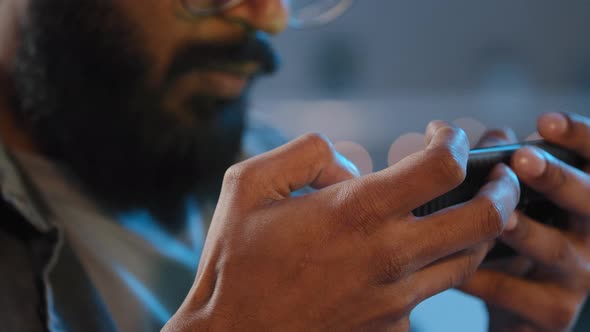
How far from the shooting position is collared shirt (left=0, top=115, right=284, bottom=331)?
0.66m

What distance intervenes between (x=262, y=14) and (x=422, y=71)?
5.14 feet

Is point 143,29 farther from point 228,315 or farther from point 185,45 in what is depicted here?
point 228,315

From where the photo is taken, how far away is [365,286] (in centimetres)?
33

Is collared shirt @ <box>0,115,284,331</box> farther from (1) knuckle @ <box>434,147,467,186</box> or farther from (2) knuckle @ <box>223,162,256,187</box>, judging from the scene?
(1) knuckle @ <box>434,147,467,186</box>

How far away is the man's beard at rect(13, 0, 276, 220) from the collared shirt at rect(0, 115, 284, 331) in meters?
→ 0.04

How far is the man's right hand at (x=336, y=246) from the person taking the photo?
32 cm

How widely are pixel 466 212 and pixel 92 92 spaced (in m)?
0.64

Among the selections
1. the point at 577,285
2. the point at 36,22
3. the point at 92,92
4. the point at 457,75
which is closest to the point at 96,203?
the point at 92,92

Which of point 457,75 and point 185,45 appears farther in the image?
point 457,75

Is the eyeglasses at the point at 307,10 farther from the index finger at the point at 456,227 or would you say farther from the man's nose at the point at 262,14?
the index finger at the point at 456,227

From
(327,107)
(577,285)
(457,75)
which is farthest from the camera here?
(327,107)

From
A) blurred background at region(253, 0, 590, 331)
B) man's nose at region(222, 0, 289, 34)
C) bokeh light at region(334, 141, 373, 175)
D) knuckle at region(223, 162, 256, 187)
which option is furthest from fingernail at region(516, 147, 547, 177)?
bokeh light at region(334, 141, 373, 175)

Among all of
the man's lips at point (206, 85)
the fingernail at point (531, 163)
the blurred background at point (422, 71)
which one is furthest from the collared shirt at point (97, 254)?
the blurred background at point (422, 71)

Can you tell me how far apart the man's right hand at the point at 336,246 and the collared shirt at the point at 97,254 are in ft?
1.26
